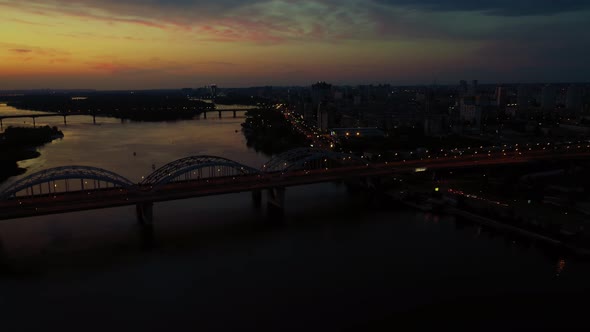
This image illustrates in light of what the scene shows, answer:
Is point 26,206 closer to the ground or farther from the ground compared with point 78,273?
farther from the ground

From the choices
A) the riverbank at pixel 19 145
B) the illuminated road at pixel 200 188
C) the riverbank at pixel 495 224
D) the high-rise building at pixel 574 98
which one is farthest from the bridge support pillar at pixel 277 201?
the high-rise building at pixel 574 98

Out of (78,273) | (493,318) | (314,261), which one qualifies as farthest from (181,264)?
(493,318)

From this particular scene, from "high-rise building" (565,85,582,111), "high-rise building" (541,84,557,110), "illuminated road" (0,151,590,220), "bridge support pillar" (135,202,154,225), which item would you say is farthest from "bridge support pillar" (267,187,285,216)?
"high-rise building" (565,85,582,111)

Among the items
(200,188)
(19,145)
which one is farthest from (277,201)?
(19,145)

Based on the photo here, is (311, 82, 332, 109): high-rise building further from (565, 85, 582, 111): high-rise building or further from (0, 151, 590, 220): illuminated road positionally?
(0, 151, 590, 220): illuminated road

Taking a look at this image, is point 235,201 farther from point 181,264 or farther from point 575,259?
point 575,259
